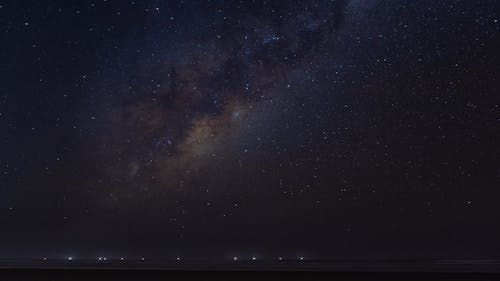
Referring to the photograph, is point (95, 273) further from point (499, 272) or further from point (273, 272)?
point (499, 272)

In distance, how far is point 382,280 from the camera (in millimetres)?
5637

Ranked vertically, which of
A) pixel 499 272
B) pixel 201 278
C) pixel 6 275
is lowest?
pixel 499 272

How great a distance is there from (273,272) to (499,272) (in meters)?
2.69

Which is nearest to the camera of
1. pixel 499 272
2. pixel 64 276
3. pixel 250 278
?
pixel 499 272

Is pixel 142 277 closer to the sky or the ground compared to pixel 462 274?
closer to the sky

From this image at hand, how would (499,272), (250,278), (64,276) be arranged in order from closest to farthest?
(499,272) → (250,278) → (64,276)

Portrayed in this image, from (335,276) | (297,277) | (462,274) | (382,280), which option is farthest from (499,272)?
(297,277)

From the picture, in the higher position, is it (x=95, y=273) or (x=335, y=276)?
(x=95, y=273)

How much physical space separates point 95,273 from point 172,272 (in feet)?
3.47

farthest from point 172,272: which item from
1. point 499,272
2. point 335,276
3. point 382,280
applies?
point 499,272

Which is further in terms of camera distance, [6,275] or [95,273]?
[95,273]

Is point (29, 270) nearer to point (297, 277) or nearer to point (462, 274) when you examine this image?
point (297, 277)

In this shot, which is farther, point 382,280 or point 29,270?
point 29,270

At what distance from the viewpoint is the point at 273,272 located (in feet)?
21.1
